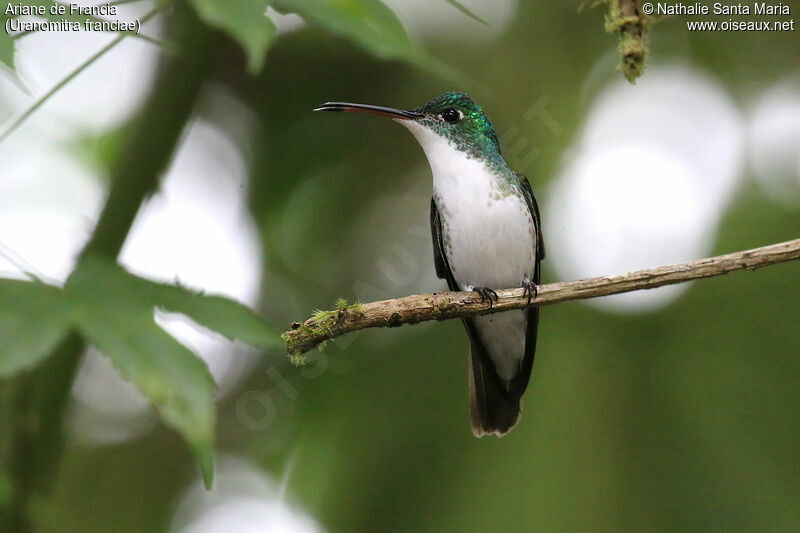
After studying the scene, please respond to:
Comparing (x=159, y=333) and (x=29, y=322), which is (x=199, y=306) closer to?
(x=159, y=333)

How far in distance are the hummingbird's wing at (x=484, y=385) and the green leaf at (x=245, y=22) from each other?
9.75 feet

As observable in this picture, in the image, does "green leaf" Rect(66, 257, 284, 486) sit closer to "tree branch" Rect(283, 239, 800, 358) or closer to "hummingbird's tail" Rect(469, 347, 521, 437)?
"tree branch" Rect(283, 239, 800, 358)

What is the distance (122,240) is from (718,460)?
9.99 feet

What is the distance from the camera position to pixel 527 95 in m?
5.13

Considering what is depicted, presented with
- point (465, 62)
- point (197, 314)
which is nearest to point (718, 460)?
point (465, 62)

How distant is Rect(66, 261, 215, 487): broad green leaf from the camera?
3.99ft

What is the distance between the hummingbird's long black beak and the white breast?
0.17ft

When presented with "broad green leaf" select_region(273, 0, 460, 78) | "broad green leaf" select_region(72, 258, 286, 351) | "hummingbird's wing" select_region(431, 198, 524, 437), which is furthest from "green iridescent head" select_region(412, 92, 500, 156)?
"broad green leaf" select_region(72, 258, 286, 351)

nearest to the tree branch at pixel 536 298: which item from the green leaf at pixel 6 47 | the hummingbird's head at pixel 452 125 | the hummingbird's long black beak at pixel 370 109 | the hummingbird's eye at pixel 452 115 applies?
the hummingbird's long black beak at pixel 370 109

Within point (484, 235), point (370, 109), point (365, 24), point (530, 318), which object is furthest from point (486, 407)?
point (365, 24)

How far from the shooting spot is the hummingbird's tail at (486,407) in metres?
4.17

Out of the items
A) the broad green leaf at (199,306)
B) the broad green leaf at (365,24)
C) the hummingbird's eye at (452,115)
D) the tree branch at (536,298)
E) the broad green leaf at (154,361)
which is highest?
the hummingbird's eye at (452,115)

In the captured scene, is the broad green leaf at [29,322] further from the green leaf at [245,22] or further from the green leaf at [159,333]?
the green leaf at [245,22]

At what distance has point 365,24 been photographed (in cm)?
168
